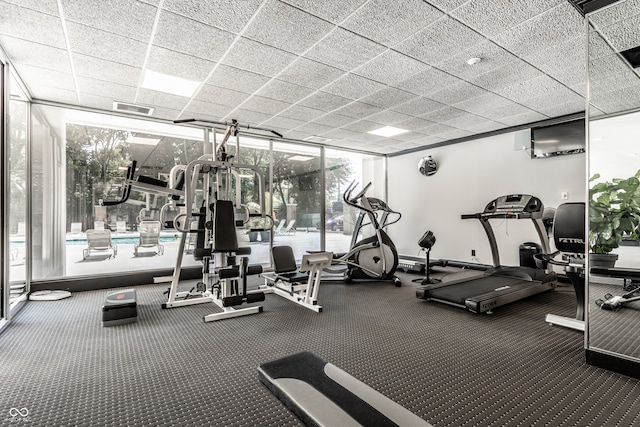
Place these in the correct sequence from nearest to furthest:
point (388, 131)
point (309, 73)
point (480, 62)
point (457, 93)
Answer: point (480, 62) → point (309, 73) → point (457, 93) → point (388, 131)

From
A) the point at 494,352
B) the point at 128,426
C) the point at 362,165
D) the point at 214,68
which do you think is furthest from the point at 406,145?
the point at 128,426

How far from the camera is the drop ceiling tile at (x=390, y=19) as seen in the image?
2.47m

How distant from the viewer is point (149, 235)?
5238 mm

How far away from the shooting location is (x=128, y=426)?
5.44 ft

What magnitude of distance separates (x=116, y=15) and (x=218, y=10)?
813 mm

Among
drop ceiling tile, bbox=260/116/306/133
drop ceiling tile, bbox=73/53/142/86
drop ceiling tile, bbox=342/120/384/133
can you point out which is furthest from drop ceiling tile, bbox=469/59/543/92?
drop ceiling tile, bbox=73/53/142/86

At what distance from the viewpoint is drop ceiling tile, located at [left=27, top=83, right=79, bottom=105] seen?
4.05 m

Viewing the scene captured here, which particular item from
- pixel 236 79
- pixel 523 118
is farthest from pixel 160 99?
pixel 523 118

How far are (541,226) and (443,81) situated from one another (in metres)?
2.48

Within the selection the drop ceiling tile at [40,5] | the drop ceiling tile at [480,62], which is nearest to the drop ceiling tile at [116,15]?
the drop ceiling tile at [40,5]

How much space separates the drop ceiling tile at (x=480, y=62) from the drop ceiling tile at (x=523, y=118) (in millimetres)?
2015

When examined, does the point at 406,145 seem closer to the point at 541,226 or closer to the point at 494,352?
the point at 541,226

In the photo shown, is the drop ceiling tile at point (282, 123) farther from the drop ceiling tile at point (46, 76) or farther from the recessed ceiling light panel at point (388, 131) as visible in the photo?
the drop ceiling tile at point (46, 76)

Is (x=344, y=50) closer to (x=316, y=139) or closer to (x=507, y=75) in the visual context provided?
(x=507, y=75)
